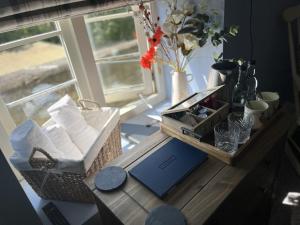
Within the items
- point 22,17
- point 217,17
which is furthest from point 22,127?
point 217,17

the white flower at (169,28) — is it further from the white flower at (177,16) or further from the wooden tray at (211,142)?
the wooden tray at (211,142)

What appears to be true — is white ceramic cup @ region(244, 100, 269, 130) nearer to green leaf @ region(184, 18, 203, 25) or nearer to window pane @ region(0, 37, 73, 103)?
green leaf @ region(184, 18, 203, 25)

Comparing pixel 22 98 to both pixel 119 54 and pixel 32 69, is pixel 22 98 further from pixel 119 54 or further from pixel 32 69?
pixel 119 54

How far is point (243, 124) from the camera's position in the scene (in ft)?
3.15

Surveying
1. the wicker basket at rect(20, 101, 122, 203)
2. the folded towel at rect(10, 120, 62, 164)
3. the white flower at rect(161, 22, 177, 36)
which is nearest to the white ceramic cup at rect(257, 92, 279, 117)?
the white flower at rect(161, 22, 177, 36)

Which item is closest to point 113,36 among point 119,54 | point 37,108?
point 119,54

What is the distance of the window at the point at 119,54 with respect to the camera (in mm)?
1365

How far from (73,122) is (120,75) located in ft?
1.66

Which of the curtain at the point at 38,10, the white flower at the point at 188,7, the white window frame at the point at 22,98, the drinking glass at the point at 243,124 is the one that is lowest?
the drinking glass at the point at 243,124

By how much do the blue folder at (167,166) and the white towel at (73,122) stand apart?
369mm

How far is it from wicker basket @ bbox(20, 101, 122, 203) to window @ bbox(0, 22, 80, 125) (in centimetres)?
37

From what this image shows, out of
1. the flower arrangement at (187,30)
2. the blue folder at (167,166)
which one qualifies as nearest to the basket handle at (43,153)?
the blue folder at (167,166)

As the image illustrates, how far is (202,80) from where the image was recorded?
141 cm

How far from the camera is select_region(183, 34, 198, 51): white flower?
3.79 ft
